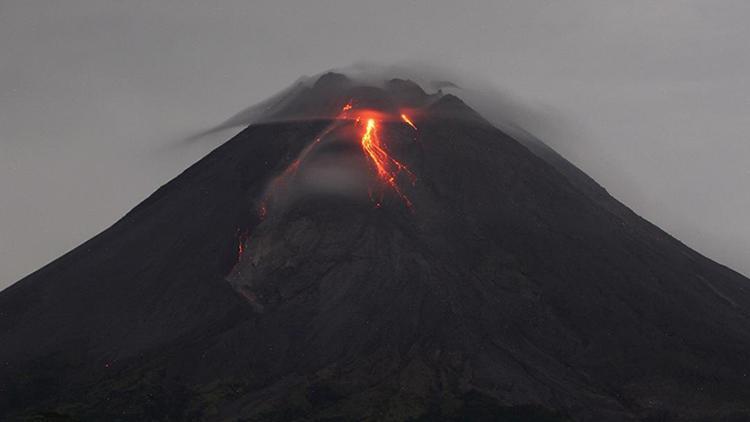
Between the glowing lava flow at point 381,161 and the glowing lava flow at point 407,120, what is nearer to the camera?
the glowing lava flow at point 381,161

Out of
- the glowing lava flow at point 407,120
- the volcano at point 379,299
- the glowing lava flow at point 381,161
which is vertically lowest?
the volcano at point 379,299

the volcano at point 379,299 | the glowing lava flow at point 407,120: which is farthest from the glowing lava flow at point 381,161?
the glowing lava flow at point 407,120

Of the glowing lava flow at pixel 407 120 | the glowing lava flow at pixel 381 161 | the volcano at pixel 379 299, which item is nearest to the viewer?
the volcano at pixel 379 299

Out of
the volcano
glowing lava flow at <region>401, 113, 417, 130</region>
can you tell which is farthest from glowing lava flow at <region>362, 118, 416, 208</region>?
glowing lava flow at <region>401, 113, 417, 130</region>

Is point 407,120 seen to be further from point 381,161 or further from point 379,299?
point 379,299

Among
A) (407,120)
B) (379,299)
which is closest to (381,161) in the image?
(407,120)

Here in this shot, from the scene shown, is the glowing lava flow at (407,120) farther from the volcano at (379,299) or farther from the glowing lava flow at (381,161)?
the glowing lava flow at (381,161)

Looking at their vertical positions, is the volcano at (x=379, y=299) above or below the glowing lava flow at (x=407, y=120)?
below

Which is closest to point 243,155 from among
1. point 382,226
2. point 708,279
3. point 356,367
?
point 382,226
